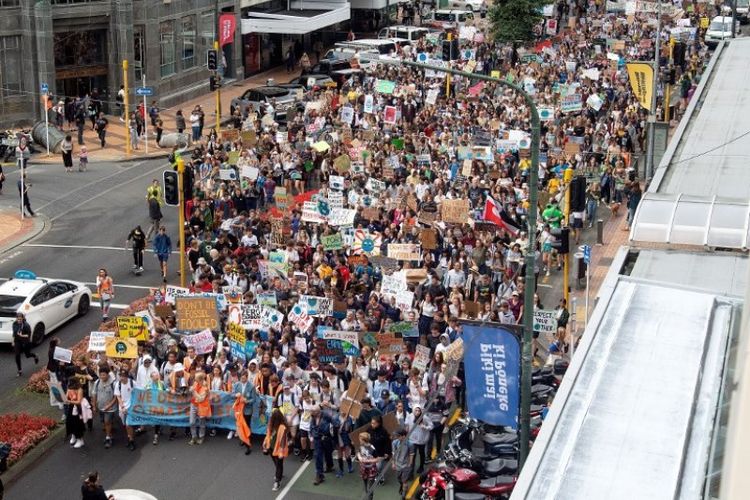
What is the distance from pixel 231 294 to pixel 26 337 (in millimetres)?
4597

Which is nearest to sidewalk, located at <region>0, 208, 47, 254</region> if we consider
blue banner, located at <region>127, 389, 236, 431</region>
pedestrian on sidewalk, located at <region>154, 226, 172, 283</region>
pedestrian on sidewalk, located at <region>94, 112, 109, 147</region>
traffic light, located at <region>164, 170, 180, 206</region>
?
pedestrian on sidewalk, located at <region>154, 226, 172, 283</region>

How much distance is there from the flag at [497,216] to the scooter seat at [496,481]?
10876 millimetres

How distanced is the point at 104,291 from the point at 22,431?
21.6 ft

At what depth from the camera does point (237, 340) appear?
80.9 feet

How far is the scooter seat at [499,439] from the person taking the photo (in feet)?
69.8

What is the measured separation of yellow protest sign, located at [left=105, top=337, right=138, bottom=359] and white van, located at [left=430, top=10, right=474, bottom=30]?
52.8 m

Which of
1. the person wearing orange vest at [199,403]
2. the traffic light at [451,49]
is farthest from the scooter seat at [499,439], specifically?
the traffic light at [451,49]

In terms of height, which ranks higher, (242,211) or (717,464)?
(717,464)

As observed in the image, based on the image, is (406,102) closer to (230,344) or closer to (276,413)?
(230,344)

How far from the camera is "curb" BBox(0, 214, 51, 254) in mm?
36094

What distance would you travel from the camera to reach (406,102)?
4597cm

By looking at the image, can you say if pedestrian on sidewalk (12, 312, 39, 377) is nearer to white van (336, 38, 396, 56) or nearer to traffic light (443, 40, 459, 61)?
traffic light (443, 40, 459, 61)

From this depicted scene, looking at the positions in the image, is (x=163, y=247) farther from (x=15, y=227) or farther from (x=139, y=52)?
(x=139, y=52)

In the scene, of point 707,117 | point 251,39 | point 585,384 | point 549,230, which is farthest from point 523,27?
point 585,384
